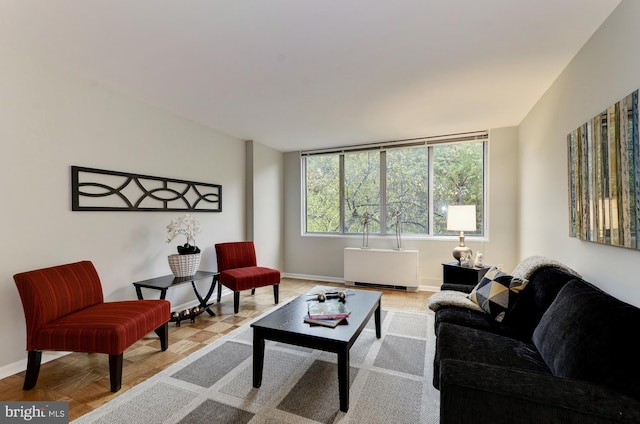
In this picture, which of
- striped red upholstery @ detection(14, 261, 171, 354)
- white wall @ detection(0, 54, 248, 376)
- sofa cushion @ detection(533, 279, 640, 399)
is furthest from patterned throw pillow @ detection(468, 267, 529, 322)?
white wall @ detection(0, 54, 248, 376)

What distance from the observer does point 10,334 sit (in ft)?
7.11

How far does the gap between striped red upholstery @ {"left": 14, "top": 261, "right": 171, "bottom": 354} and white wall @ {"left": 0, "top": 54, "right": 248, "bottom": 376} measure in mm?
386

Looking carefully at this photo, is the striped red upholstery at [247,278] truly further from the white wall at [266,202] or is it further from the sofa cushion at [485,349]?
the sofa cushion at [485,349]

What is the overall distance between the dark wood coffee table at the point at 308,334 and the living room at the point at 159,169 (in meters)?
1.57

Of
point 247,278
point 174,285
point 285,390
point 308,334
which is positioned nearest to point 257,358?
point 285,390

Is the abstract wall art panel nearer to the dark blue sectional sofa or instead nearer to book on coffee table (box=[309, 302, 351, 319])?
the dark blue sectional sofa

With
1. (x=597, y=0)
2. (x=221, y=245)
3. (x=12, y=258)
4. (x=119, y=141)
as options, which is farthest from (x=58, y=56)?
(x=597, y=0)

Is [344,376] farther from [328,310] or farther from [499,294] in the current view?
[499,294]

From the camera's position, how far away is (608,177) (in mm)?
1704

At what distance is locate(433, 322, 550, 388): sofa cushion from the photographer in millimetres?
1492

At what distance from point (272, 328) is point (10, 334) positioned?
2030 mm

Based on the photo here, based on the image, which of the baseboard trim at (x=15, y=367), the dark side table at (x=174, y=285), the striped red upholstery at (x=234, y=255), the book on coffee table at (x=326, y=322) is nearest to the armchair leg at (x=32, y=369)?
the baseboard trim at (x=15, y=367)

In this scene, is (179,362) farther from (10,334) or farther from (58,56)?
(58,56)

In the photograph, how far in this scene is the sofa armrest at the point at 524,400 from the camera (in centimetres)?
96
